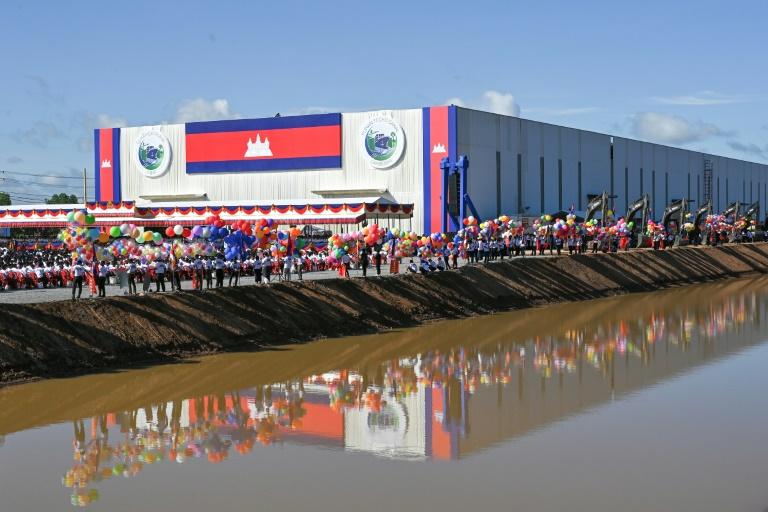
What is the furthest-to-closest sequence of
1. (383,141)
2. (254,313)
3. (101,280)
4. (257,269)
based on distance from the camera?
(383,141), (257,269), (254,313), (101,280)

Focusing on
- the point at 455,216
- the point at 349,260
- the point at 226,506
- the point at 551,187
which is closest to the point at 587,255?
the point at 455,216

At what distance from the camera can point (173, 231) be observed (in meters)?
35.5

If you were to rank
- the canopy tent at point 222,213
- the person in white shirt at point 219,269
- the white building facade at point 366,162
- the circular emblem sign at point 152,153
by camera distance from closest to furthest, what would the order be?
the person in white shirt at point 219,269 → the canopy tent at point 222,213 → the white building facade at point 366,162 → the circular emblem sign at point 152,153

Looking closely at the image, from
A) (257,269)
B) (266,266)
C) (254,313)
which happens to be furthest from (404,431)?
(266,266)

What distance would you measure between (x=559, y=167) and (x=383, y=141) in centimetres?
1902

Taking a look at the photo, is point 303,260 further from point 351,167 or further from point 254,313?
point 351,167

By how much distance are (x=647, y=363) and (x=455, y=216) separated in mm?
38698

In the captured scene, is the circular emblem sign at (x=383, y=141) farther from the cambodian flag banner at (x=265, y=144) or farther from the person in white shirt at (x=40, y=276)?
the person in white shirt at (x=40, y=276)

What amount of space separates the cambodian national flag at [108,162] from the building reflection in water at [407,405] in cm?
5762

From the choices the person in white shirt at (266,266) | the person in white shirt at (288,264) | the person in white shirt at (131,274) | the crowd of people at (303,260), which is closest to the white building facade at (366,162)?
the crowd of people at (303,260)

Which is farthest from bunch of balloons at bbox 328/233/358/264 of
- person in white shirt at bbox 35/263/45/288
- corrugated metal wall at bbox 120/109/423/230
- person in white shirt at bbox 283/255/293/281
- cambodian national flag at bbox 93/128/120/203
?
cambodian national flag at bbox 93/128/120/203

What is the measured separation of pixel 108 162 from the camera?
88.1m

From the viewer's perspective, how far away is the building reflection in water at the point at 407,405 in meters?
19.3

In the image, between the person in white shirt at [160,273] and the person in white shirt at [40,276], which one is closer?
the person in white shirt at [160,273]
